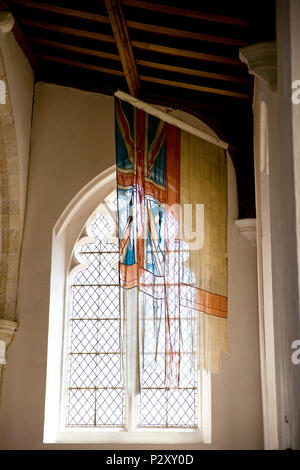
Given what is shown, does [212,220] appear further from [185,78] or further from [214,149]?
[185,78]

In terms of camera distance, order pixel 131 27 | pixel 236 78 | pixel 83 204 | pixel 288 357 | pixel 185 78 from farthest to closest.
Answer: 1. pixel 83 204
2. pixel 185 78
3. pixel 236 78
4. pixel 131 27
5. pixel 288 357

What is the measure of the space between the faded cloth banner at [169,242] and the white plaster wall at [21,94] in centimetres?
111

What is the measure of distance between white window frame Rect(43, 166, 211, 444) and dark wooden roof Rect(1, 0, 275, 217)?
1.05m

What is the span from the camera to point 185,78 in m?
7.16

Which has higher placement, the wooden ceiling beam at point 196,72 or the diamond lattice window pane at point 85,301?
the wooden ceiling beam at point 196,72

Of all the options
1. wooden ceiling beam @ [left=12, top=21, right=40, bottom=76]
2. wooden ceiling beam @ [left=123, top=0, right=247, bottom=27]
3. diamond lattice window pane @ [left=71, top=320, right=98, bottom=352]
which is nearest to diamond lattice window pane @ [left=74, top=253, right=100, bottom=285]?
diamond lattice window pane @ [left=71, top=320, right=98, bottom=352]

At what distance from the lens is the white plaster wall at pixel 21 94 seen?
6926mm

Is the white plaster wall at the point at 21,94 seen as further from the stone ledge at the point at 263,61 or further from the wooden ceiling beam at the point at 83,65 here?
the stone ledge at the point at 263,61

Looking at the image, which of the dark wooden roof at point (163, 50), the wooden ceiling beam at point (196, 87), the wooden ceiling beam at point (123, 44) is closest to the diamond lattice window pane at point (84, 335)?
the dark wooden roof at point (163, 50)

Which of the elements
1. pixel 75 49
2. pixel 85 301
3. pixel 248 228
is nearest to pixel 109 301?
pixel 85 301

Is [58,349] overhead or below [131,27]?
below

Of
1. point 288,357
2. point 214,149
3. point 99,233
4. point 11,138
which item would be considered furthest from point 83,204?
point 288,357
